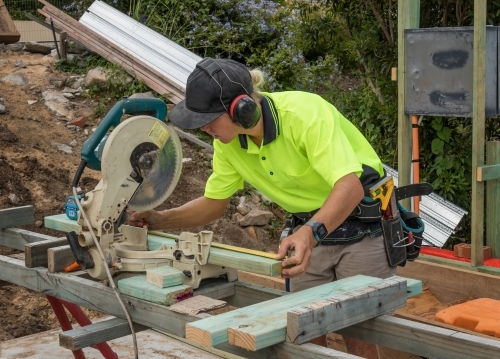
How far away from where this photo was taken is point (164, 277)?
2.92 metres

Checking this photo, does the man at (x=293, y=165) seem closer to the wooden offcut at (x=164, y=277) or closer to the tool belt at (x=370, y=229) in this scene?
A: the tool belt at (x=370, y=229)

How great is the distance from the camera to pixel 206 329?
7.68ft

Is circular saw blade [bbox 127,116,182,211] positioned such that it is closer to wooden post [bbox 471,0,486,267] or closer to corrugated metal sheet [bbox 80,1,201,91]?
wooden post [bbox 471,0,486,267]

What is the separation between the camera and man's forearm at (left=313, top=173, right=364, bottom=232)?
2.81m

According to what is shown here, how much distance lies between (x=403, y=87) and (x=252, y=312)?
3.26 meters

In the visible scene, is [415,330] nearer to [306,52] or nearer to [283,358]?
[283,358]

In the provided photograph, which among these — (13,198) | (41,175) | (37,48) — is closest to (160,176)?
(13,198)

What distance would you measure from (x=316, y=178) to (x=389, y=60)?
3.93 m

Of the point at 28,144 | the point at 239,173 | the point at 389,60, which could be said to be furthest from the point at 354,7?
the point at 239,173

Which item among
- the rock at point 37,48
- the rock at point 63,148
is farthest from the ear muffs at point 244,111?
the rock at point 37,48

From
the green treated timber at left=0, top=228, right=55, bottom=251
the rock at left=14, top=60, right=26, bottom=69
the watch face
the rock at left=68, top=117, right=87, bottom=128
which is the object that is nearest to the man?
the watch face

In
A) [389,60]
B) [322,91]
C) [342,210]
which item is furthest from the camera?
[322,91]

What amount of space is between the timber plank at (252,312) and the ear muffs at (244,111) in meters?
0.68

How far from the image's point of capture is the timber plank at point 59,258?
10.8ft
